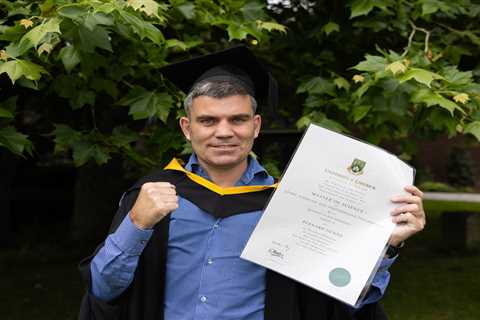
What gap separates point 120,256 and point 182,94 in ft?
5.98

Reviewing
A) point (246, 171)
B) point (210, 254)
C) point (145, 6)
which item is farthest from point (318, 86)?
point (210, 254)

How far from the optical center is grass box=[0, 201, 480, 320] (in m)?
6.03

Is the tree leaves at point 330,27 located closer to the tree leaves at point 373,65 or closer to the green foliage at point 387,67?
the green foliage at point 387,67

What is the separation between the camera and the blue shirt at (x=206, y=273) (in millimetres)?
1876

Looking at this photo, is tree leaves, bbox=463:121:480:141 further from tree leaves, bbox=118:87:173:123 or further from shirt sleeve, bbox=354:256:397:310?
tree leaves, bbox=118:87:173:123

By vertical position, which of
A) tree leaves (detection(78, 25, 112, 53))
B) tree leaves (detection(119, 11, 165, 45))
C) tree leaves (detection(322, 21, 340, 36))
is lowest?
tree leaves (detection(78, 25, 112, 53))

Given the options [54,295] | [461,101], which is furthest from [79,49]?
[54,295]

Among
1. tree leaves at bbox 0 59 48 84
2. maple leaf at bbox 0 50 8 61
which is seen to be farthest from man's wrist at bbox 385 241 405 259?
maple leaf at bbox 0 50 8 61

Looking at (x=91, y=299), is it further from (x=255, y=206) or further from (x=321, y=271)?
(x=321, y=271)

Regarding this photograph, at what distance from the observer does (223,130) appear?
186cm

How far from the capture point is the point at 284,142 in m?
5.61

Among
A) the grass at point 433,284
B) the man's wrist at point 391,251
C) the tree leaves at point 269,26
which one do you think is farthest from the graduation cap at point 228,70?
the grass at point 433,284

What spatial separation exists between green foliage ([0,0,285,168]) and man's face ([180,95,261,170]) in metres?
0.87

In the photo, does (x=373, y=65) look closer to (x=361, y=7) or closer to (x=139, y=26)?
(x=361, y=7)
